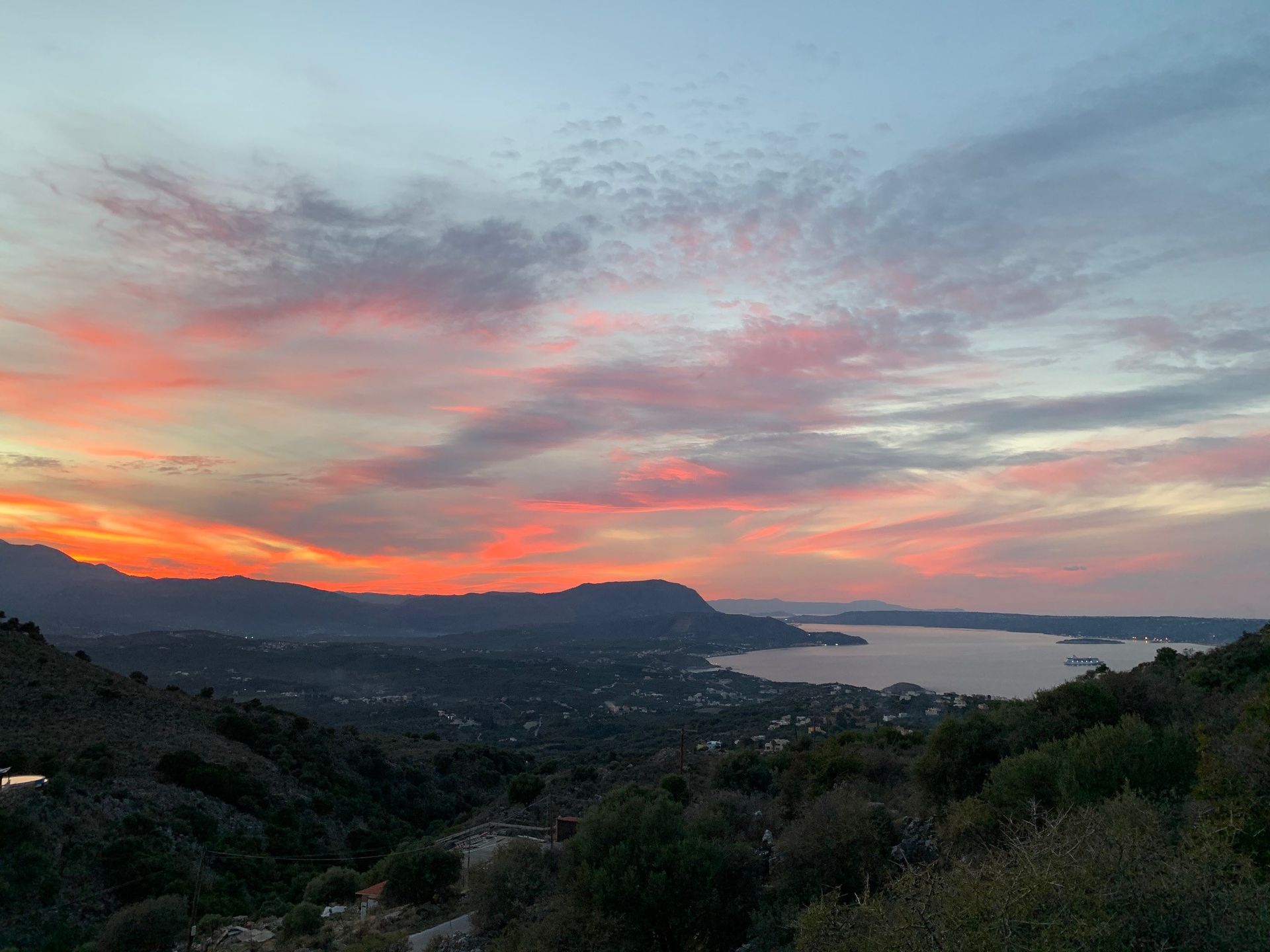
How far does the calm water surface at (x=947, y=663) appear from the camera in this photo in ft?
315

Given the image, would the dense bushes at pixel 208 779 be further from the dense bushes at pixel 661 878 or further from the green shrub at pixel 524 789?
the dense bushes at pixel 661 878

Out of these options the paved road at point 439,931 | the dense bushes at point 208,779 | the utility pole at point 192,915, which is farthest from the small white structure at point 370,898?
the dense bushes at point 208,779

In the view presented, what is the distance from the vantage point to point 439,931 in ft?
63.0

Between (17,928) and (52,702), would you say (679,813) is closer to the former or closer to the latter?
(17,928)

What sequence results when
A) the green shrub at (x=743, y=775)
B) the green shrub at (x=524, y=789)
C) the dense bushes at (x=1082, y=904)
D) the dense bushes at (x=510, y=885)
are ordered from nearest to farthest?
the dense bushes at (x=1082, y=904) → the dense bushes at (x=510, y=885) → the green shrub at (x=743, y=775) → the green shrub at (x=524, y=789)

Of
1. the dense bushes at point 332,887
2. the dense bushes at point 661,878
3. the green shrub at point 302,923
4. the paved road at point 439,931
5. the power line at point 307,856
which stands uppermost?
the dense bushes at point 661,878

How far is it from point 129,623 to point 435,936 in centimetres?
22016

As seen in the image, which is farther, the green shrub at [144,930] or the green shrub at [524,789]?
the green shrub at [524,789]

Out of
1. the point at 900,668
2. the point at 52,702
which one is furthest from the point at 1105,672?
the point at 900,668

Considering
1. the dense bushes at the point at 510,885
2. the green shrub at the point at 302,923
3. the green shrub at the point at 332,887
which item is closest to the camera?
the dense bushes at the point at 510,885

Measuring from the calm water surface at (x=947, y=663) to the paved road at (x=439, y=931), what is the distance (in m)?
64.9

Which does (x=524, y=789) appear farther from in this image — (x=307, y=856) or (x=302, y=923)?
(x=302, y=923)

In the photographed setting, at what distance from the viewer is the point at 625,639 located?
18838cm

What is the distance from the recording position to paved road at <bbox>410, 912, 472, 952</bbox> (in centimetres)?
1806
